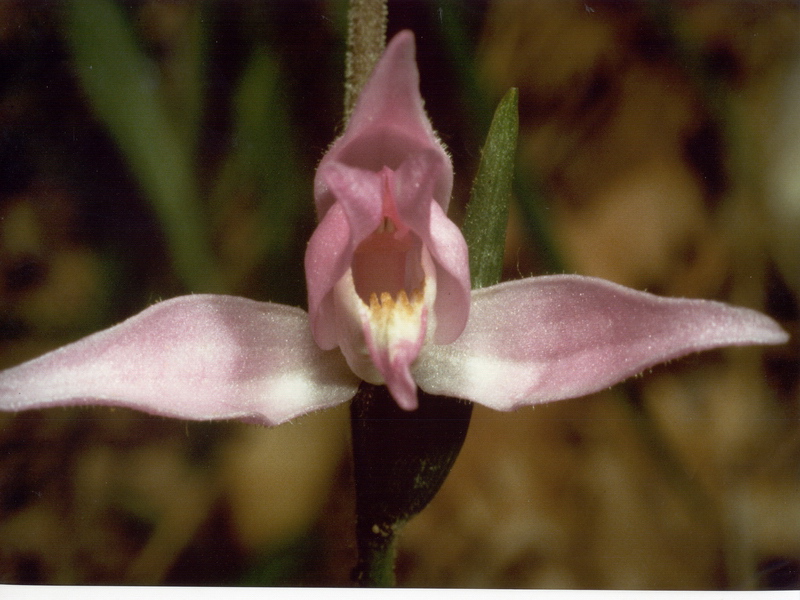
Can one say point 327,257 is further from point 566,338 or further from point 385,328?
point 566,338

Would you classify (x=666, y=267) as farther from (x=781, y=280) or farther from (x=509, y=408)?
(x=509, y=408)

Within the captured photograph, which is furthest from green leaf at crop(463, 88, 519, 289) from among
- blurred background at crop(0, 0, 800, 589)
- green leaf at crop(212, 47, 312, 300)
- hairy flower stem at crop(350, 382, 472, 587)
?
green leaf at crop(212, 47, 312, 300)

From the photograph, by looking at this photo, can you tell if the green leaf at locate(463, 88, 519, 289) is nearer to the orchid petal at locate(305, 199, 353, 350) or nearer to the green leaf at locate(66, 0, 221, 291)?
the orchid petal at locate(305, 199, 353, 350)

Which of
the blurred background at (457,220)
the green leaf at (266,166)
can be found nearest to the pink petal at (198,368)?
the blurred background at (457,220)

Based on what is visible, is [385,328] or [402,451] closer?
[385,328]


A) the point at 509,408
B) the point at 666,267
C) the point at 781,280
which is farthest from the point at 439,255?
the point at 666,267

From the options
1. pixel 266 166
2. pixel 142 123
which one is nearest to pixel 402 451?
pixel 266 166

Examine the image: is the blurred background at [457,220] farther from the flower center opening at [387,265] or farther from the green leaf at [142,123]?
the flower center opening at [387,265]
